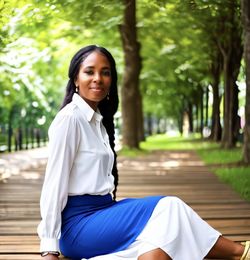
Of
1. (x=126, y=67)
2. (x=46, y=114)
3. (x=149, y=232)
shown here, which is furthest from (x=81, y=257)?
(x=46, y=114)

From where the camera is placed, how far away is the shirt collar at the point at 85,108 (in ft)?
9.80

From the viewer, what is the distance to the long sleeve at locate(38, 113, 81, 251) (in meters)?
2.77

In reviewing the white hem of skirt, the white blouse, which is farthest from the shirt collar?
the white hem of skirt

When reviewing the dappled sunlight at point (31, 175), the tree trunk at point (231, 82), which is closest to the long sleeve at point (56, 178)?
the dappled sunlight at point (31, 175)

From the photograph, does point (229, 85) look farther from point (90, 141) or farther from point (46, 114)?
point (46, 114)

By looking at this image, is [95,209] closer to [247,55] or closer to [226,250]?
[226,250]

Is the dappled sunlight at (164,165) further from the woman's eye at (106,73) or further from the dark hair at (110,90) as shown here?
the woman's eye at (106,73)

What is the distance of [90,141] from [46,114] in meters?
27.5

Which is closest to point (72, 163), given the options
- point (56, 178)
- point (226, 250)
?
point (56, 178)

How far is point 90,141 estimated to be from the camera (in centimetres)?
294

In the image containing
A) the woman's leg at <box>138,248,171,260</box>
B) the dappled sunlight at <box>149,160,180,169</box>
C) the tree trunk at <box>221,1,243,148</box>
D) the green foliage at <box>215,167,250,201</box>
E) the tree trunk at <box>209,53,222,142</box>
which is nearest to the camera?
the woman's leg at <box>138,248,171,260</box>

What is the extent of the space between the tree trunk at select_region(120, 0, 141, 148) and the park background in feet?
0.09

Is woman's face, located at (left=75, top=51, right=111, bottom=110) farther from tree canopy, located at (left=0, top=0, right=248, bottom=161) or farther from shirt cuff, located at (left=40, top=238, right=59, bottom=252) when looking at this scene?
tree canopy, located at (left=0, top=0, right=248, bottom=161)

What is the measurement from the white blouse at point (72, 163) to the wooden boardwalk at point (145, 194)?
2.69ft
